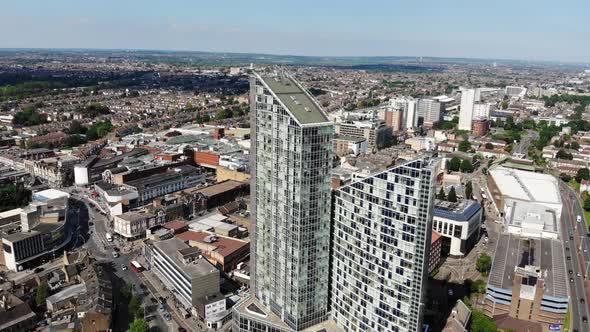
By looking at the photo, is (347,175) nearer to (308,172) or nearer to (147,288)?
(147,288)


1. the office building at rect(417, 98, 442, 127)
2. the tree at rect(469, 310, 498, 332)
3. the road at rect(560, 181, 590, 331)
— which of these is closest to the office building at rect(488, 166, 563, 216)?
the road at rect(560, 181, 590, 331)

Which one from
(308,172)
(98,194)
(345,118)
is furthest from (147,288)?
(345,118)

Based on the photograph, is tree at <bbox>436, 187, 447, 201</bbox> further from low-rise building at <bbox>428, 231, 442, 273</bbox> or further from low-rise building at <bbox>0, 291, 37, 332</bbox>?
low-rise building at <bbox>0, 291, 37, 332</bbox>

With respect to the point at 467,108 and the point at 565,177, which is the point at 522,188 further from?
the point at 467,108

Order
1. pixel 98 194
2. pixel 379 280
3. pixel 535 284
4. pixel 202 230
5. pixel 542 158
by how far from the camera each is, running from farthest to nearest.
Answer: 1. pixel 542 158
2. pixel 98 194
3. pixel 202 230
4. pixel 535 284
5. pixel 379 280

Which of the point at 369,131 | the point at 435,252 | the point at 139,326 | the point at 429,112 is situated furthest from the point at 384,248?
the point at 429,112

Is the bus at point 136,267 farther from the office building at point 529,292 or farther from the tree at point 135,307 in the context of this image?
the office building at point 529,292
